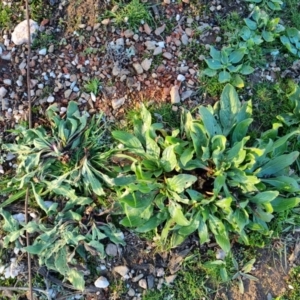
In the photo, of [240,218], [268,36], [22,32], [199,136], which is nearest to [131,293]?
[240,218]

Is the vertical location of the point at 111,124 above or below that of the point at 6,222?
above

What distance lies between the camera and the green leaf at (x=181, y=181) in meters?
3.15

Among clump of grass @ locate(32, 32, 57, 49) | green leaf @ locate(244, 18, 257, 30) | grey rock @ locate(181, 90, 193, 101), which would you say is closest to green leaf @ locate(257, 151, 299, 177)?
grey rock @ locate(181, 90, 193, 101)

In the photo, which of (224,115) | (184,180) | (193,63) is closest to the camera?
(184,180)

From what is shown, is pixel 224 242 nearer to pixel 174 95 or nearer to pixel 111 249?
pixel 111 249

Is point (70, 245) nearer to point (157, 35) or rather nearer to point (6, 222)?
point (6, 222)

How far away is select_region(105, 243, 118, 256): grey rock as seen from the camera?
3.35 meters

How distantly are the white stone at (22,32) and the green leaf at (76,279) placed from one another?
167cm

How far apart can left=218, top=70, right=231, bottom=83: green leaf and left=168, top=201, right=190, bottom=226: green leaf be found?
964mm

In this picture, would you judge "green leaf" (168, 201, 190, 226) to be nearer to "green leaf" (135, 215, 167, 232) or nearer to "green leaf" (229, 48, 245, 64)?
"green leaf" (135, 215, 167, 232)

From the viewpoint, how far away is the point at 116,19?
3555 mm

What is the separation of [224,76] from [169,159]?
2.60 feet

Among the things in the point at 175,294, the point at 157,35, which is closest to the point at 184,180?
the point at 175,294

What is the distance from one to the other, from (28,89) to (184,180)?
50.4 inches
